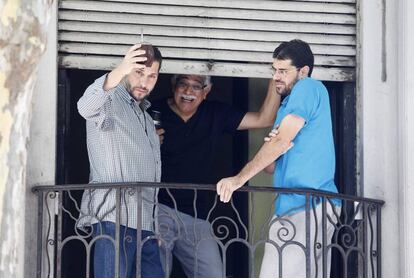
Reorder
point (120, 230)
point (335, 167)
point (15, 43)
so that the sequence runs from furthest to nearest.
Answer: point (335, 167), point (120, 230), point (15, 43)

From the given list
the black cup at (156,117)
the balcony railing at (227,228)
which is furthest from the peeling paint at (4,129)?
the black cup at (156,117)

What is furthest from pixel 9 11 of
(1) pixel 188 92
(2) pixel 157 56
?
(1) pixel 188 92

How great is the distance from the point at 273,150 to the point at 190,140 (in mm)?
1035

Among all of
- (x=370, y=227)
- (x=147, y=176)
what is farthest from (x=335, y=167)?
(x=147, y=176)

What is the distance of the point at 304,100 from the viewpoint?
10305 millimetres

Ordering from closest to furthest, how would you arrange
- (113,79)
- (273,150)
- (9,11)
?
(9,11) → (113,79) → (273,150)

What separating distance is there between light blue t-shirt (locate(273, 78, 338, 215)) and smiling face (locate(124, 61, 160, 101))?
0.75 metres

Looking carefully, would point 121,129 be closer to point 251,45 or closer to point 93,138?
point 93,138

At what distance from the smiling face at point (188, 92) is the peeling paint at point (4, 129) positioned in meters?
3.31

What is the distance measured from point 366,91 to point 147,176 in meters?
1.44

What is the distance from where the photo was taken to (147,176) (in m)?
10.6

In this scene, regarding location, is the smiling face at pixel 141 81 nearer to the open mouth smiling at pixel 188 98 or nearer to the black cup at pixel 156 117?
the black cup at pixel 156 117

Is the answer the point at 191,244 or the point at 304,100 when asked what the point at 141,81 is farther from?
the point at 191,244

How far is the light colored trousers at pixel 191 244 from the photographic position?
10680 millimetres
